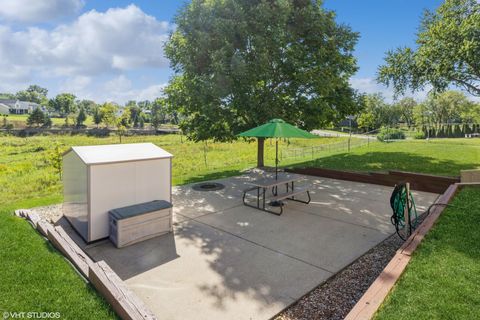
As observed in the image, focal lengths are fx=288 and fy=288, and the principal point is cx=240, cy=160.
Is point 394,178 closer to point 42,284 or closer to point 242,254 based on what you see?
point 242,254

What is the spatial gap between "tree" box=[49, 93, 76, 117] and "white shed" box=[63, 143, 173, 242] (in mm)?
104168

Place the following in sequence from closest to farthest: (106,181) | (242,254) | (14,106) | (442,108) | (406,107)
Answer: (242,254) < (106,181) < (442,108) < (406,107) < (14,106)

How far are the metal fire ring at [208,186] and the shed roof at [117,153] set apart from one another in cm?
378

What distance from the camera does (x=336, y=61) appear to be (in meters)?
12.7

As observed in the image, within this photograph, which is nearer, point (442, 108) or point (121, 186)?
point (121, 186)

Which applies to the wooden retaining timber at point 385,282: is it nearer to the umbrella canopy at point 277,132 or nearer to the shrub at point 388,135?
the umbrella canopy at point 277,132

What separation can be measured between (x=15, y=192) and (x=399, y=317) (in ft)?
45.9

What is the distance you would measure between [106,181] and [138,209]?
81 centimetres

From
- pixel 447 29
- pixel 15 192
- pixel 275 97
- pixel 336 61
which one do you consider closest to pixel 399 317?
pixel 275 97

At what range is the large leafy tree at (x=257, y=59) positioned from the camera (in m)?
A: 11.6

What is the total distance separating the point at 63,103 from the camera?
95312mm

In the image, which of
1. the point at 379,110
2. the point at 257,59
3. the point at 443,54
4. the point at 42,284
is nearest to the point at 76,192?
the point at 42,284

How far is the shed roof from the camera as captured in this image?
217 inches

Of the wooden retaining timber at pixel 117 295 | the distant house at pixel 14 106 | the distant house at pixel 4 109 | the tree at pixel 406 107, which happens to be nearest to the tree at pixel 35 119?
the distant house at pixel 14 106
